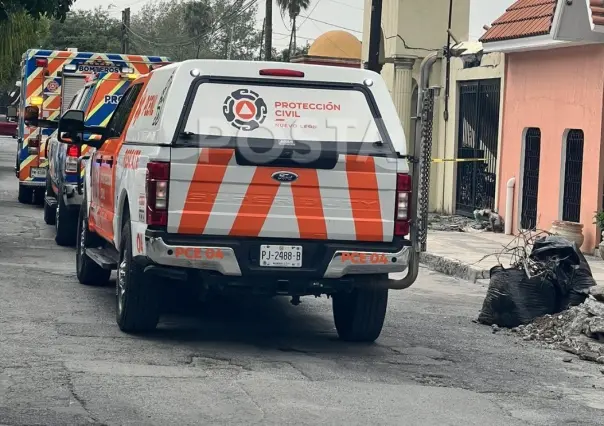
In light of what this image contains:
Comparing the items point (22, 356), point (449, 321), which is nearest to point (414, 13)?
point (449, 321)

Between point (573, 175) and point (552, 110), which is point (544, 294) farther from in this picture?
point (552, 110)

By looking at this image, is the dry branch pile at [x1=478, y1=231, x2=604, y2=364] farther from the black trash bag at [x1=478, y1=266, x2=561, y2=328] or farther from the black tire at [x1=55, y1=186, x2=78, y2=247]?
the black tire at [x1=55, y1=186, x2=78, y2=247]

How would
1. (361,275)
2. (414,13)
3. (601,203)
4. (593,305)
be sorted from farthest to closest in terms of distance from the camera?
(414,13) < (601,203) < (593,305) < (361,275)

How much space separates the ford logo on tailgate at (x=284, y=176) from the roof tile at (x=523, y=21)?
1073cm

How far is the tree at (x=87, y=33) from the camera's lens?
73.1 meters

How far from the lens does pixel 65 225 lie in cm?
1602

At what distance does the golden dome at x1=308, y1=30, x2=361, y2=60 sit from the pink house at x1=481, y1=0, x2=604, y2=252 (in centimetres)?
1714

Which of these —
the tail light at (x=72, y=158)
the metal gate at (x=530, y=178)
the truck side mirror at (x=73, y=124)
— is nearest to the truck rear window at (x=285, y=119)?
the truck side mirror at (x=73, y=124)

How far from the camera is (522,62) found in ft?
69.4

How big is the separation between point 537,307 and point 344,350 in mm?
2602

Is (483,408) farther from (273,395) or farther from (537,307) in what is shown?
(537,307)

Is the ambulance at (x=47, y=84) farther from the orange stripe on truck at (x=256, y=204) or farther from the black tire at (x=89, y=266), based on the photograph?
the orange stripe on truck at (x=256, y=204)

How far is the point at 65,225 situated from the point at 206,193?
297 inches

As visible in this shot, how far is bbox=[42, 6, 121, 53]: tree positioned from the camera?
2879 inches
